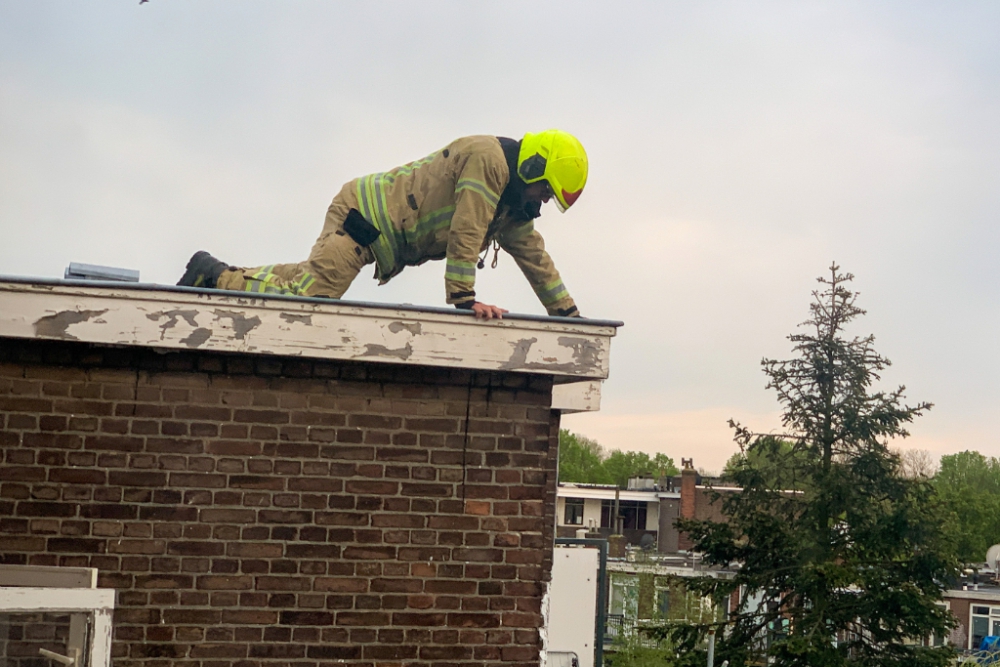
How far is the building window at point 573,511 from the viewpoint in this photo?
64294 millimetres

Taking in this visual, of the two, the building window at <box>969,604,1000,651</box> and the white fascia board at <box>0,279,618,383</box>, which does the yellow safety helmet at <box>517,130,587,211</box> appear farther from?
the building window at <box>969,604,1000,651</box>

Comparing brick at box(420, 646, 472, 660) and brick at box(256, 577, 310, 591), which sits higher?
brick at box(256, 577, 310, 591)

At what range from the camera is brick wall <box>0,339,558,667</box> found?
466 cm

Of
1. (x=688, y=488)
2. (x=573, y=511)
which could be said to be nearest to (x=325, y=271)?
(x=688, y=488)

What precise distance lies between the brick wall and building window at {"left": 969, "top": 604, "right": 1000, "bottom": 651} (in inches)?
1639

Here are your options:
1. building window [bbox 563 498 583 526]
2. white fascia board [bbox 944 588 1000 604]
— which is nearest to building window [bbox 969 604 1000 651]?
white fascia board [bbox 944 588 1000 604]

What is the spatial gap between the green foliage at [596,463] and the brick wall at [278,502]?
97.9 metres

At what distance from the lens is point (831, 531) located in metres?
28.2

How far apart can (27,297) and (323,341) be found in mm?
1199

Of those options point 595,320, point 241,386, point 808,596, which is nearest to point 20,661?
point 241,386

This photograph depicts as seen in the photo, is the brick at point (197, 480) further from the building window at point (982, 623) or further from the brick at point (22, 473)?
the building window at point (982, 623)

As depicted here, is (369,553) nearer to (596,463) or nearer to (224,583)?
(224,583)

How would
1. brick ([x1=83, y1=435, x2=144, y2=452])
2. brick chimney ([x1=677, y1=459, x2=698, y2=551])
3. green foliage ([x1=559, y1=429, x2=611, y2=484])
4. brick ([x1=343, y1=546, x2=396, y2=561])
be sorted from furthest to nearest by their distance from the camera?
green foliage ([x1=559, y1=429, x2=611, y2=484]) < brick chimney ([x1=677, y1=459, x2=698, y2=551]) < brick ([x1=343, y1=546, x2=396, y2=561]) < brick ([x1=83, y1=435, x2=144, y2=452])

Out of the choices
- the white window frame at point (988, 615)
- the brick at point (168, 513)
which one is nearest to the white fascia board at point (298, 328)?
the brick at point (168, 513)
